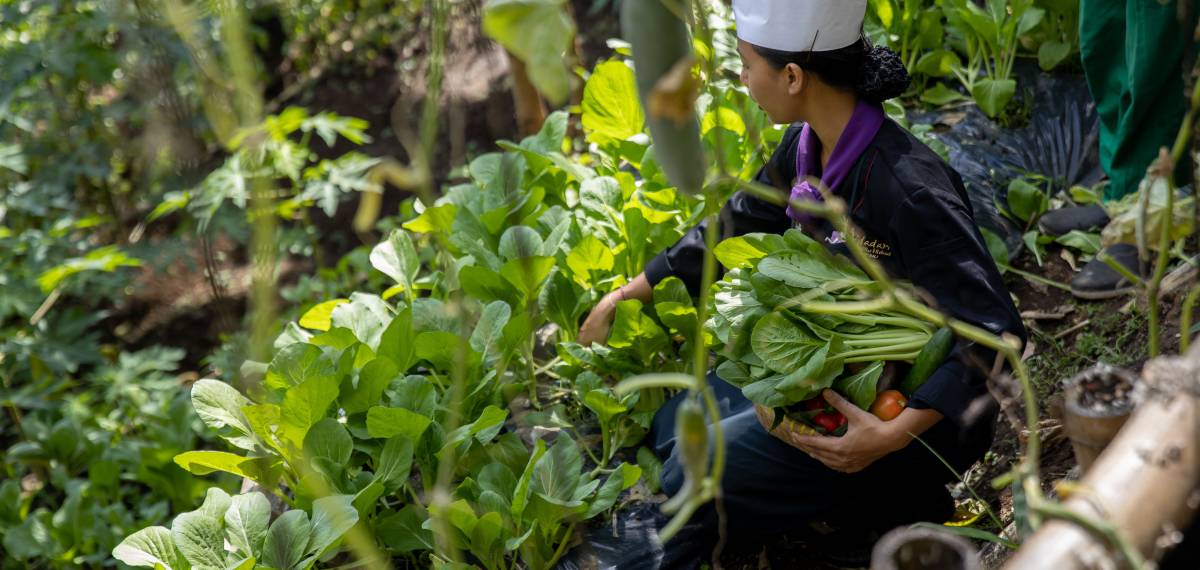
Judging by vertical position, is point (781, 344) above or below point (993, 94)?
above

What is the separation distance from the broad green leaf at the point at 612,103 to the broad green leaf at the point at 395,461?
89cm

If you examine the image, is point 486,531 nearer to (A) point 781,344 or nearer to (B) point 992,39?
(A) point 781,344

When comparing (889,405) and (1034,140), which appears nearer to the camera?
(889,405)

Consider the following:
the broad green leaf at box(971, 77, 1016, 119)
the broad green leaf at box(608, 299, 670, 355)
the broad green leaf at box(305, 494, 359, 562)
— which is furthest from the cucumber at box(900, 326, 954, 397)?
the broad green leaf at box(971, 77, 1016, 119)

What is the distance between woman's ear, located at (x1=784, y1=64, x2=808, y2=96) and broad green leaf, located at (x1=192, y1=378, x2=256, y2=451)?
1.03 meters

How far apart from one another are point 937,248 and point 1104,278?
0.87m

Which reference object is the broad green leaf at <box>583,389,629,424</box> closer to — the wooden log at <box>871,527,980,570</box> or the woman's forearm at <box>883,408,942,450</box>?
the woman's forearm at <box>883,408,942,450</box>

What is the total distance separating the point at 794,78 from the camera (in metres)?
1.63

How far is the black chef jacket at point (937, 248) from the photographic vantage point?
4.81 ft

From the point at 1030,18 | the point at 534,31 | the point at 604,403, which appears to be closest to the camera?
the point at 534,31

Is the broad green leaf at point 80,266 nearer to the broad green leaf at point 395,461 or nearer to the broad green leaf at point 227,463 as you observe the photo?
the broad green leaf at point 227,463

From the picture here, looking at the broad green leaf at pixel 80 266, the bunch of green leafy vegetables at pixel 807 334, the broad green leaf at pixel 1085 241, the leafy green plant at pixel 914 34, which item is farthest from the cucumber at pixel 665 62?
the broad green leaf at pixel 80 266

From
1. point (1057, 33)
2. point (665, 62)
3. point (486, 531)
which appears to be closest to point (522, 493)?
point (486, 531)

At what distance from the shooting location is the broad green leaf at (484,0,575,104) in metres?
0.78
